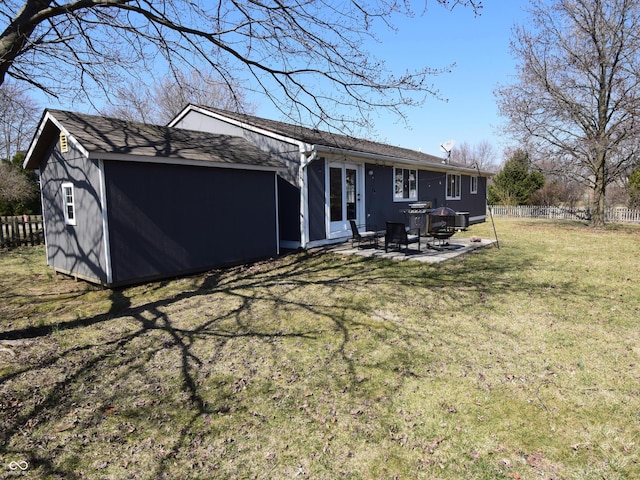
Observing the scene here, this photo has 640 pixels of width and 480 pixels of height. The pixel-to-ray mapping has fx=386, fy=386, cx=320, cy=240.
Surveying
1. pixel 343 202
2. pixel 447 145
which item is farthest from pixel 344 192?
pixel 447 145

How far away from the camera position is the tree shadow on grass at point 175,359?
9.71 feet

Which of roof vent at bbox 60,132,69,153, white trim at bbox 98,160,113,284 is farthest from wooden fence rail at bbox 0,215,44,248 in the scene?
white trim at bbox 98,160,113,284

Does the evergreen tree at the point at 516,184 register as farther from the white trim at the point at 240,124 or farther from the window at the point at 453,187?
the white trim at the point at 240,124

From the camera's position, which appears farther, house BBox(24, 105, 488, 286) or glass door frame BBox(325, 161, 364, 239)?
Answer: glass door frame BBox(325, 161, 364, 239)

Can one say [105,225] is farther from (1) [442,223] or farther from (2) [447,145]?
(2) [447,145]

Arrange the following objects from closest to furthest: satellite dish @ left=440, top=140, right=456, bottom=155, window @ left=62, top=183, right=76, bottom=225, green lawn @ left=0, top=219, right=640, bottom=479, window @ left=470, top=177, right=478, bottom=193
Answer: green lawn @ left=0, top=219, right=640, bottom=479 < window @ left=62, top=183, right=76, bottom=225 < satellite dish @ left=440, top=140, right=456, bottom=155 < window @ left=470, top=177, right=478, bottom=193

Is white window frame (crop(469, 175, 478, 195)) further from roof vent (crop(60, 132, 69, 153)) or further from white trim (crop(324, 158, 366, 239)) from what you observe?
roof vent (crop(60, 132, 69, 153))

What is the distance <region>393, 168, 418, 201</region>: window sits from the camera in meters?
15.1

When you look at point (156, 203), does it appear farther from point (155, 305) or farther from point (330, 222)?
point (330, 222)

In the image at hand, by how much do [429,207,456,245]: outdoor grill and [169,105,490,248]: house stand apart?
125 cm

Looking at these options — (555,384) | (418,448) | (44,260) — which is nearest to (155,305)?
(418,448)

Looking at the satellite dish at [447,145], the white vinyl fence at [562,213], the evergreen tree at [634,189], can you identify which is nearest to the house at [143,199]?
the satellite dish at [447,145]

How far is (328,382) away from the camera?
376 centimetres

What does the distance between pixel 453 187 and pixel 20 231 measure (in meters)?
19.1
